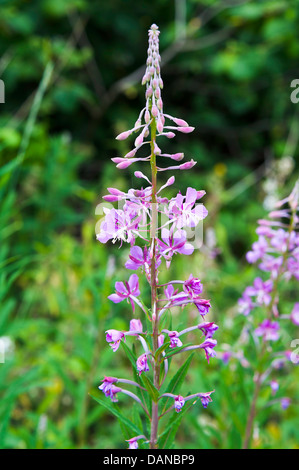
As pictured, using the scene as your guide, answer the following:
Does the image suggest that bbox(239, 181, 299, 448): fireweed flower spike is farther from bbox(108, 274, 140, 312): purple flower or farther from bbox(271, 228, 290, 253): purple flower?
bbox(108, 274, 140, 312): purple flower

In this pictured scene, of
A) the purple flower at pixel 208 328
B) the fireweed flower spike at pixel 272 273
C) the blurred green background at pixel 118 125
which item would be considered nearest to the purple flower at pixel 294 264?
the fireweed flower spike at pixel 272 273

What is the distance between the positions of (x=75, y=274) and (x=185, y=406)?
2140 millimetres

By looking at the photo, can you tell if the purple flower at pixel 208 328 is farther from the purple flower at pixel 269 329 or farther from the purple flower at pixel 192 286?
the purple flower at pixel 269 329

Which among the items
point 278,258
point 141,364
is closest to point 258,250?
point 278,258

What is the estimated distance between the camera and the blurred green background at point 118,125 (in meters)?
3.16

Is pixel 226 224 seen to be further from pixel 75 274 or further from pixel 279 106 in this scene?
pixel 75 274

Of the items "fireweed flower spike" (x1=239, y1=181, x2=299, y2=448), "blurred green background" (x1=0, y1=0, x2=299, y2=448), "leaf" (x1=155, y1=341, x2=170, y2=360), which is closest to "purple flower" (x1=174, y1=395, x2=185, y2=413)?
"leaf" (x1=155, y1=341, x2=170, y2=360)

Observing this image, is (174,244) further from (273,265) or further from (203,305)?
(273,265)

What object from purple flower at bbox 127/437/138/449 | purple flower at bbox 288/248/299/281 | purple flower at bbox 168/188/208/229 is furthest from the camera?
purple flower at bbox 288/248/299/281

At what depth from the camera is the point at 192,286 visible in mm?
951

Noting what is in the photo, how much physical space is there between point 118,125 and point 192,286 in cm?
389

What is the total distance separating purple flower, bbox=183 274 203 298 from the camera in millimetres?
946

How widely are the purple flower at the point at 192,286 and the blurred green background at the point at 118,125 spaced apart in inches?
62.6

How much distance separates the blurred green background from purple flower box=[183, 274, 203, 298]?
5.22 ft
